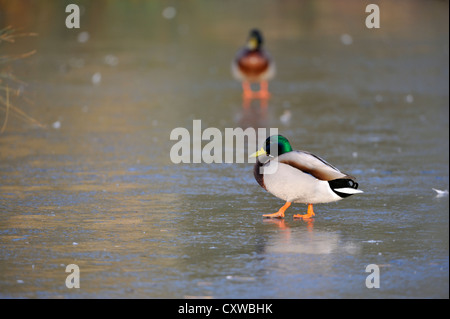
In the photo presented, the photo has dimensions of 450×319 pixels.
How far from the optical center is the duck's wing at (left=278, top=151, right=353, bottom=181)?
641 centimetres

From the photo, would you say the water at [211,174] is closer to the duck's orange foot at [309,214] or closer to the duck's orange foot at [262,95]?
the duck's orange foot at [309,214]

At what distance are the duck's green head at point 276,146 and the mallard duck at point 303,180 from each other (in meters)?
0.10

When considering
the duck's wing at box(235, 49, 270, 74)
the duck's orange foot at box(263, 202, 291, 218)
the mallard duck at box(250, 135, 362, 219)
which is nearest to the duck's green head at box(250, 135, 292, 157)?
the mallard duck at box(250, 135, 362, 219)

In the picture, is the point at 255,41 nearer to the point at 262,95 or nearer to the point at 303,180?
the point at 262,95

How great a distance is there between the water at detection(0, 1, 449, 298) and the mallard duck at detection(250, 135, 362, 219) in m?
0.16

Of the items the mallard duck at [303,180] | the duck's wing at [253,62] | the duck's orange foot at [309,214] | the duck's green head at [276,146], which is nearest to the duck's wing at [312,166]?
the mallard duck at [303,180]

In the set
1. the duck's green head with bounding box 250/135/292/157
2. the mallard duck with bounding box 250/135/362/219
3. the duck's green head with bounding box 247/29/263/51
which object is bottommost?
the mallard duck with bounding box 250/135/362/219

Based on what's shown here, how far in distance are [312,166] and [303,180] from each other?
→ 0.12m

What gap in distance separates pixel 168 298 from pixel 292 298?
638mm

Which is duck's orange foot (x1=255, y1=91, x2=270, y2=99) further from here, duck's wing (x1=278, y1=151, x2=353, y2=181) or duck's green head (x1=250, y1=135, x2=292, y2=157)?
duck's wing (x1=278, y1=151, x2=353, y2=181)

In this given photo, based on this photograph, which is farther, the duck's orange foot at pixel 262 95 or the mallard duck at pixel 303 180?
the duck's orange foot at pixel 262 95

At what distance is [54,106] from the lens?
37.5 ft

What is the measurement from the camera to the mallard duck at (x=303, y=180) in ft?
21.1

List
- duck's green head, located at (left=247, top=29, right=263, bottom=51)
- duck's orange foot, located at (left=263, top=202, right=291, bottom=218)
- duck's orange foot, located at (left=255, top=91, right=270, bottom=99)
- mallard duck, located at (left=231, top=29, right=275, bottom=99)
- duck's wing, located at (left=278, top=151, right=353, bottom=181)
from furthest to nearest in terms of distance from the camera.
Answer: duck's green head, located at (left=247, top=29, right=263, bottom=51), mallard duck, located at (left=231, top=29, right=275, bottom=99), duck's orange foot, located at (left=255, top=91, right=270, bottom=99), duck's orange foot, located at (left=263, top=202, right=291, bottom=218), duck's wing, located at (left=278, top=151, right=353, bottom=181)
